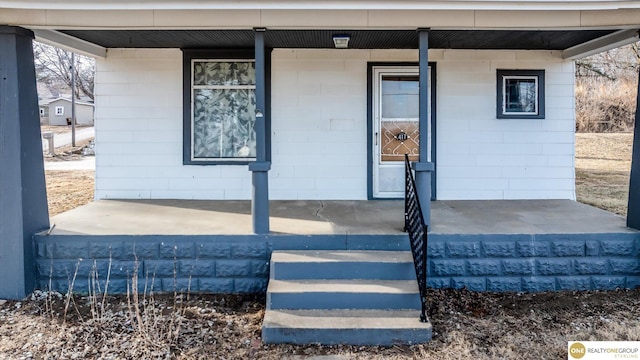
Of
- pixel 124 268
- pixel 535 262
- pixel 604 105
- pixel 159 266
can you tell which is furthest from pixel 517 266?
pixel 604 105

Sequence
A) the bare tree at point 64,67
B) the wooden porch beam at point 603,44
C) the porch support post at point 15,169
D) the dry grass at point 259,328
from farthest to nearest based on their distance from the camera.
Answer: the bare tree at point 64,67 → the wooden porch beam at point 603,44 → the porch support post at point 15,169 → the dry grass at point 259,328

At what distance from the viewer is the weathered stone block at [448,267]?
4352 mm

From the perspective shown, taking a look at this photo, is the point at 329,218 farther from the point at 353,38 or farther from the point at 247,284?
the point at 353,38

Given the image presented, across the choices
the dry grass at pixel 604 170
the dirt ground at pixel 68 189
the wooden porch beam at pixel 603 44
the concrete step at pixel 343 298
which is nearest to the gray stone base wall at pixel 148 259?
the concrete step at pixel 343 298

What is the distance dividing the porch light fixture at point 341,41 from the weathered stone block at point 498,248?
9.29 ft

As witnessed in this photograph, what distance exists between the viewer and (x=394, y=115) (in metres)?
6.32

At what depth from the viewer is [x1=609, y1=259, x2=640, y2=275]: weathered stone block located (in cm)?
439

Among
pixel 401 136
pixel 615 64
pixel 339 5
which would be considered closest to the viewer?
pixel 339 5

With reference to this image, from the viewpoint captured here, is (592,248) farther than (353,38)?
No

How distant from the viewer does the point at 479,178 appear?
640 centimetres

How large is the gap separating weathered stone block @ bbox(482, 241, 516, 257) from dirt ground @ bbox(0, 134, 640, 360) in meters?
0.40

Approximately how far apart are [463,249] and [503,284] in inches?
21.2

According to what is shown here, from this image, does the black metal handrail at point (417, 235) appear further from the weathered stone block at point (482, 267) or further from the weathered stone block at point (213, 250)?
the weathered stone block at point (213, 250)

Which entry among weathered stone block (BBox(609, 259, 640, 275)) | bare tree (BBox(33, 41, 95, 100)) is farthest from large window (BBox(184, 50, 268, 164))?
bare tree (BBox(33, 41, 95, 100))
